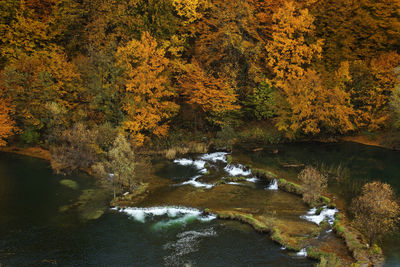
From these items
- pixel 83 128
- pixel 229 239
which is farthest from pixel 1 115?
pixel 229 239

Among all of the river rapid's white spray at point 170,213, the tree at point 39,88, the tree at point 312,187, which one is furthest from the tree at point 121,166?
the tree at point 39,88

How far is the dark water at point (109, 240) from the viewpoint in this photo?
78.6 ft

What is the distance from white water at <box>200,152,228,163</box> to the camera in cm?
4679

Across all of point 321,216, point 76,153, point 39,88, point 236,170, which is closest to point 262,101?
point 236,170

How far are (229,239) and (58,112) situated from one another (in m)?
32.1

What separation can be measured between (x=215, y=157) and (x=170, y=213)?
17.6 m

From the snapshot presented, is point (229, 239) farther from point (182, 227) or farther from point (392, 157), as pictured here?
point (392, 157)

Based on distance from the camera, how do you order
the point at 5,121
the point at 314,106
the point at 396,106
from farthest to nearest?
the point at 314,106
the point at 5,121
the point at 396,106

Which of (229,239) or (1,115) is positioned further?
(1,115)

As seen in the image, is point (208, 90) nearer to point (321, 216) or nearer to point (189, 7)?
point (189, 7)

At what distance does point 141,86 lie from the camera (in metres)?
48.4

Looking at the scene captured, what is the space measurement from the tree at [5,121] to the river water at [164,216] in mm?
4426

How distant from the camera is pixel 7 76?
159ft

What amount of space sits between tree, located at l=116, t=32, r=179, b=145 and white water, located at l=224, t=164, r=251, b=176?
1242cm
